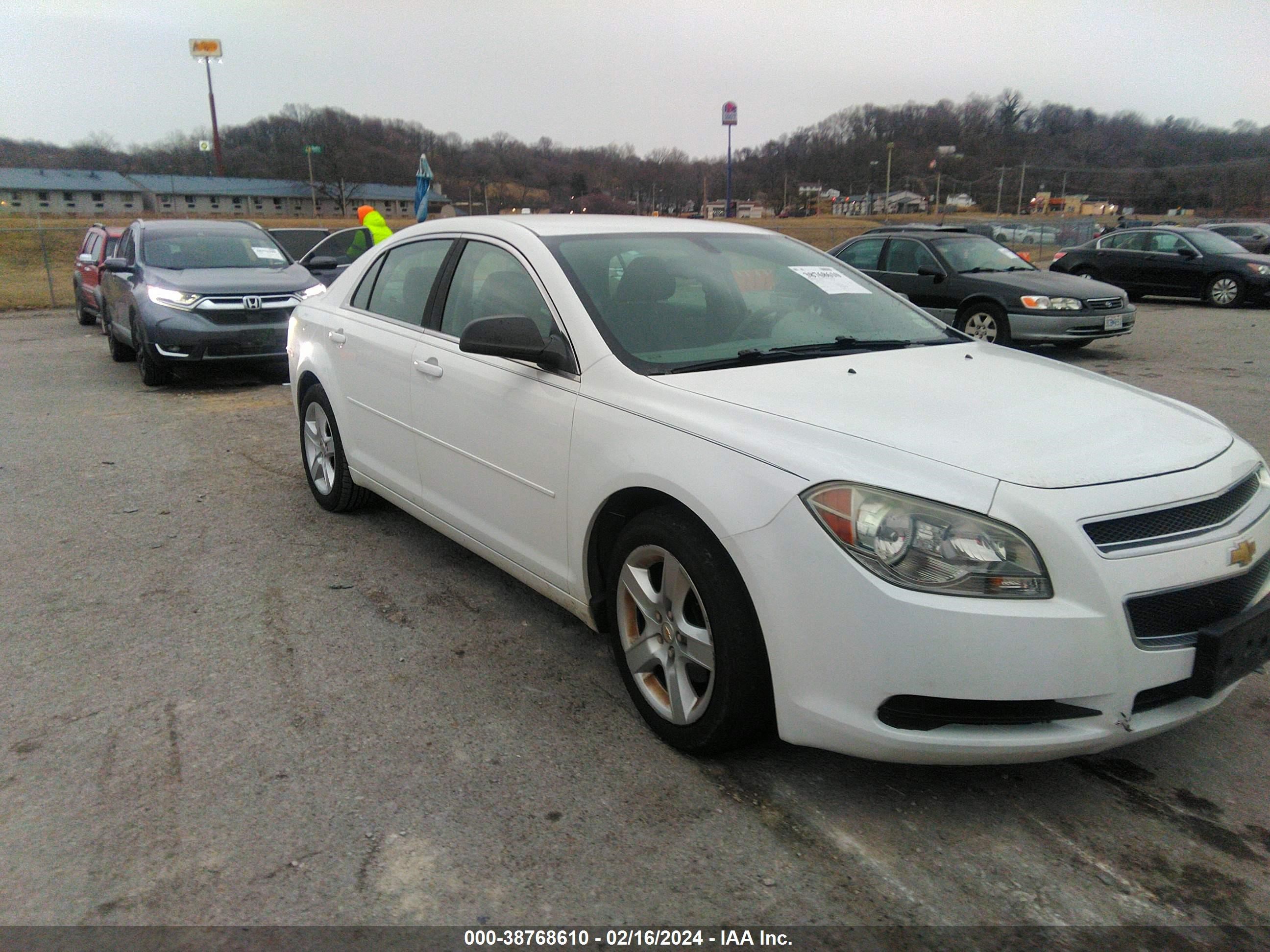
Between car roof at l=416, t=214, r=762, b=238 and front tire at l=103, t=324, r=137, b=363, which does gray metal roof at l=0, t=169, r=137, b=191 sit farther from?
car roof at l=416, t=214, r=762, b=238

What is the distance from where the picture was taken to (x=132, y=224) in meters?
11.2

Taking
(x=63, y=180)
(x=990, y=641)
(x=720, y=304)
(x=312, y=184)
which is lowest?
(x=990, y=641)

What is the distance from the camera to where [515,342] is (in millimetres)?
3287

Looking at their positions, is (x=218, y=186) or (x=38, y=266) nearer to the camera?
(x=38, y=266)

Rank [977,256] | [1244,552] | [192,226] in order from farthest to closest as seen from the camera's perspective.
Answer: [977,256] < [192,226] < [1244,552]

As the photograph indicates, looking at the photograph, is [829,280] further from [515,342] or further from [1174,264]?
[1174,264]

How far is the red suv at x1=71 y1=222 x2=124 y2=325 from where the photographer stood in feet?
45.9

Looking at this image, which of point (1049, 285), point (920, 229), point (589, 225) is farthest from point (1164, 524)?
point (920, 229)

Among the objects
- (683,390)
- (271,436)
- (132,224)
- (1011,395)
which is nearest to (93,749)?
(683,390)

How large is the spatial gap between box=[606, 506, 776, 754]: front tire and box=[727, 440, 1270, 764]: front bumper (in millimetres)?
108

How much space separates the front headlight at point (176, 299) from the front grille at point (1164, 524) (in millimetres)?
9504

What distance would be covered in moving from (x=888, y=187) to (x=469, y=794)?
205 ft

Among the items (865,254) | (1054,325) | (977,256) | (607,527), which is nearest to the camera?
(607,527)

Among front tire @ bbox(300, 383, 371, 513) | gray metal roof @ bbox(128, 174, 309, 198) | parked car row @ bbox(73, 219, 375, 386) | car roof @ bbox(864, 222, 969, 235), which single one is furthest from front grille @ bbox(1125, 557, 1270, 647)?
gray metal roof @ bbox(128, 174, 309, 198)
